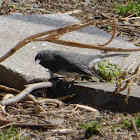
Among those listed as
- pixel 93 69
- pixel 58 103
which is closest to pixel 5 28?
pixel 93 69

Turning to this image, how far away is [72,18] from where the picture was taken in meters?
5.25

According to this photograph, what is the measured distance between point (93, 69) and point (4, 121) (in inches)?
56.9

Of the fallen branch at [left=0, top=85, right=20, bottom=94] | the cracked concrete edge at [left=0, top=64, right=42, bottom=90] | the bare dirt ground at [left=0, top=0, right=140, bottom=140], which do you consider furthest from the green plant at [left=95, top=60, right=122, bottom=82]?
the fallen branch at [left=0, top=85, right=20, bottom=94]

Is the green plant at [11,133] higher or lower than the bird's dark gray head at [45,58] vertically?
lower

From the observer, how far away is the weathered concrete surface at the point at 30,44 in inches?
124

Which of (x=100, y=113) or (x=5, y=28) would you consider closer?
(x=100, y=113)

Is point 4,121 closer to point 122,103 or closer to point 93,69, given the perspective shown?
point 122,103

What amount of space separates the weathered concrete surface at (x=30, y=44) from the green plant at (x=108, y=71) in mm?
346

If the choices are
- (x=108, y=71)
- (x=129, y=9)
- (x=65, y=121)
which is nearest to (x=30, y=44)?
(x=108, y=71)

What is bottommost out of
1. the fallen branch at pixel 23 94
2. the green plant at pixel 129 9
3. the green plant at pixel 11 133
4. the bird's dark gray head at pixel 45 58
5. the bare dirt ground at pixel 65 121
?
the bare dirt ground at pixel 65 121

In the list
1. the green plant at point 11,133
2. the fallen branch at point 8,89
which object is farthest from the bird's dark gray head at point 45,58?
the green plant at point 11,133

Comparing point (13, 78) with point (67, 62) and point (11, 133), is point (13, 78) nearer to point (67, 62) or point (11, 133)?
point (67, 62)

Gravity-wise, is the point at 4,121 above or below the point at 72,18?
below

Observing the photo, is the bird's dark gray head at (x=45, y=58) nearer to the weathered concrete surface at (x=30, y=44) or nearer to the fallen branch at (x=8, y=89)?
the weathered concrete surface at (x=30, y=44)
